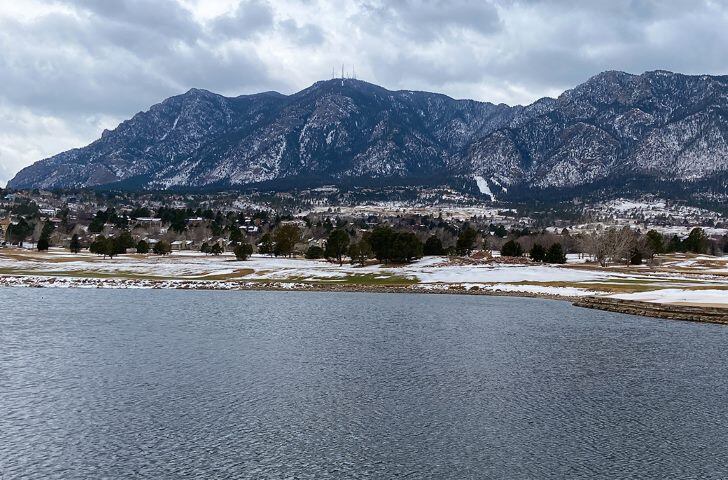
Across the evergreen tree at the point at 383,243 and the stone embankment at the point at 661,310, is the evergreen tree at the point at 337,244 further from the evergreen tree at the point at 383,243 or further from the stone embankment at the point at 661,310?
the stone embankment at the point at 661,310

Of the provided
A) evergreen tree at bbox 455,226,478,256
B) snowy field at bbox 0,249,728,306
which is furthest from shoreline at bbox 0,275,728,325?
evergreen tree at bbox 455,226,478,256

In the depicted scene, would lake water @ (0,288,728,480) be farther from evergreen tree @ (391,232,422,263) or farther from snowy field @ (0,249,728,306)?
evergreen tree @ (391,232,422,263)

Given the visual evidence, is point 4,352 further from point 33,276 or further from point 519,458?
point 33,276

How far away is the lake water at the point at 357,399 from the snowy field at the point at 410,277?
40.0 meters

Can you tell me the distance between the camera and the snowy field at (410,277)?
10812cm

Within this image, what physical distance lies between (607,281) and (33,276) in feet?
389

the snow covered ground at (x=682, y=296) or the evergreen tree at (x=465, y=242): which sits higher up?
the evergreen tree at (x=465, y=242)

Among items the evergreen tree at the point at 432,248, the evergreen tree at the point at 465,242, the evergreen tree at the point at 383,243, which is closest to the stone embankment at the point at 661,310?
the evergreen tree at the point at 383,243

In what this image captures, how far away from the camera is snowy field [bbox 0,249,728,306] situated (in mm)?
108125

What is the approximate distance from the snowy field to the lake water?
3996cm

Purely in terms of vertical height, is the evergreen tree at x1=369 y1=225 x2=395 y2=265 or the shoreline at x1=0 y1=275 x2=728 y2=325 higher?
the evergreen tree at x1=369 y1=225 x2=395 y2=265

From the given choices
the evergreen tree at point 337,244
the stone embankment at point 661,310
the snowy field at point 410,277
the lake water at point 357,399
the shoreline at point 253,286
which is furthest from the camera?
the evergreen tree at point 337,244

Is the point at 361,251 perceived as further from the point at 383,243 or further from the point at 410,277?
the point at 410,277

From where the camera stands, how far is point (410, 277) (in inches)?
5103
